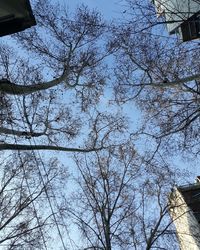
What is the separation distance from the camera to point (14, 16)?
7918 mm

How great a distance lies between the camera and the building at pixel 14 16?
25.2ft

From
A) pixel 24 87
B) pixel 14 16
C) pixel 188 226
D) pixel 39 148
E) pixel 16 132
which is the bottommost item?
pixel 14 16

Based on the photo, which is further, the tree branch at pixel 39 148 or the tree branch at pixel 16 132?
the tree branch at pixel 16 132

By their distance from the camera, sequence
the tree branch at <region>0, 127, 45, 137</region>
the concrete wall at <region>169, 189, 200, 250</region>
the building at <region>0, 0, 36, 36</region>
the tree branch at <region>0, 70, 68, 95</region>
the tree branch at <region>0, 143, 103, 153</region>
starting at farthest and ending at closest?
the concrete wall at <region>169, 189, 200, 250</region>, the tree branch at <region>0, 70, 68, 95</region>, the tree branch at <region>0, 127, 45, 137</region>, the tree branch at <region>0, 143, 103, 153</region>, the building at <region>0, 0, 36, 36</region>

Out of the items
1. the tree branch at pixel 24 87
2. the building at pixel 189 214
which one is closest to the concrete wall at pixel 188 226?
the building at pixel 189 214

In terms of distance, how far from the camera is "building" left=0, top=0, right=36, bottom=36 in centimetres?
770

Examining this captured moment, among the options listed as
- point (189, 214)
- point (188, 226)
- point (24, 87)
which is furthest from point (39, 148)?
point (188, 226)

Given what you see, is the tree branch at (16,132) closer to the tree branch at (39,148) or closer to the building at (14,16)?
the tree branch at (39,148)

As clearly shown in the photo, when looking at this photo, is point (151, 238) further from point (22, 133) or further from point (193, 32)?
point (193, 32)

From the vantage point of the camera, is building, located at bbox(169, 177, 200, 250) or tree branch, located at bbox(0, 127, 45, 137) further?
building, located at bbox(169, 177, 200, 250)

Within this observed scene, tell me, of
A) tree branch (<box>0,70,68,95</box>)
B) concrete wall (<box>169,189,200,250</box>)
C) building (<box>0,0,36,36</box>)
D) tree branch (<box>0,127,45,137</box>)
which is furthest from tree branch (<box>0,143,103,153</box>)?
building (<box>0,0,36,36</box>)

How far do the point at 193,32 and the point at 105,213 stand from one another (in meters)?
9.47

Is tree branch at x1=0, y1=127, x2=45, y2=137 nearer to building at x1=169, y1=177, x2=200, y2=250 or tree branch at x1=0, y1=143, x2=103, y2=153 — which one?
tree branch at x1=0, y1=143, x2=103, y2=153

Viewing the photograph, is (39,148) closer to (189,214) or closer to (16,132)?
(16,132)
